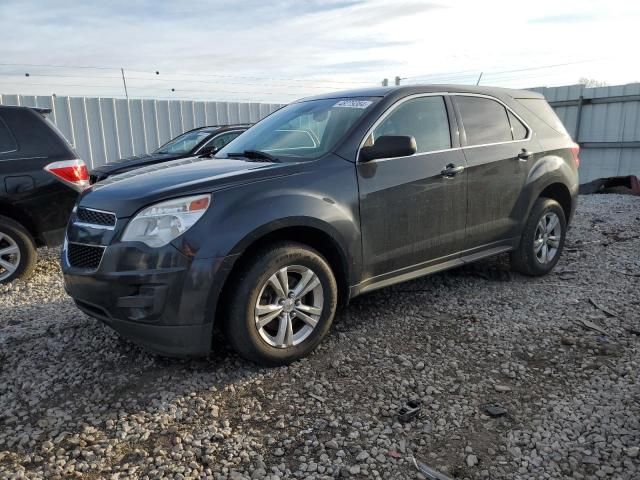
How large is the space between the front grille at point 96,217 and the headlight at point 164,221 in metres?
0.18

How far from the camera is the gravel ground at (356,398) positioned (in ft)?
8.12

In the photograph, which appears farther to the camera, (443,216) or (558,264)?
(558,264)

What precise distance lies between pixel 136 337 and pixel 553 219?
4.14 meters

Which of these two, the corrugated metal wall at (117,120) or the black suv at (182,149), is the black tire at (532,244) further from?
the corrugated metal wall at (117,120)

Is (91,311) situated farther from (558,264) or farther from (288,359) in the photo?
(558,264)

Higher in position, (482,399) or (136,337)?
(136,337)

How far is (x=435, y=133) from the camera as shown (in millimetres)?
4160

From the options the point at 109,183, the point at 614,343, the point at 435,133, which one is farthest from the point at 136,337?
the point at 614,343

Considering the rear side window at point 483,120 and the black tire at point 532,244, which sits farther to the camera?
the black tire at point 532,244

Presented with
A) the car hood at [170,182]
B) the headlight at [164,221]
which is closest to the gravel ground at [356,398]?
the headlight at [164,221]

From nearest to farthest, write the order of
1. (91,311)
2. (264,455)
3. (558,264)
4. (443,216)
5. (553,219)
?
(264,455), (91,311), (443,216), (553,219), (558,264)

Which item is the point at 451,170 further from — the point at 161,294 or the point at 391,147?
the point at 161,294

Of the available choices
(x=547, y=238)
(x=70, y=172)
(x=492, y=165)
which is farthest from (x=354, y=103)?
(x=70, y=172)

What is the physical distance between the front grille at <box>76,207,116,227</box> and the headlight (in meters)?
0.18
